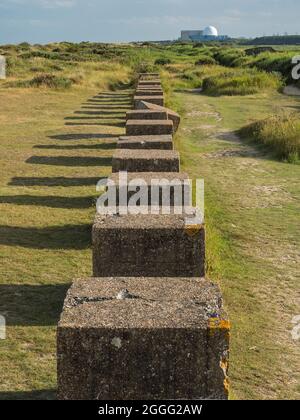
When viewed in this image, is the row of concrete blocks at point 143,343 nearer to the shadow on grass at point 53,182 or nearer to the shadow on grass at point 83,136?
the shadow on grass at point 53,182

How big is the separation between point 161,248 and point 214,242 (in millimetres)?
2061

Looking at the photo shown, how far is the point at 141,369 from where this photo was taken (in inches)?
132

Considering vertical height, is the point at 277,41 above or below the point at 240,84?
above

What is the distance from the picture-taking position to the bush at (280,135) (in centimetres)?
1293

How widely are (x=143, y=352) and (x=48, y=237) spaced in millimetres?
4137

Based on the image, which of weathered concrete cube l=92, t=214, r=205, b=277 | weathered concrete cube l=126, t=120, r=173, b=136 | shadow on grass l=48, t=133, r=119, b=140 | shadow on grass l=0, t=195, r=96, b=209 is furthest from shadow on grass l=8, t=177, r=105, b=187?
weathered concrete cube l=92, t=214, r=205, b=277

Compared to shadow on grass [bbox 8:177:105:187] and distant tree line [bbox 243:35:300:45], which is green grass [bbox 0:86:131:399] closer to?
shadow on grass [bbox 8:177:105:187]

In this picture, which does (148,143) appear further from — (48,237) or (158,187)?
(158,187)

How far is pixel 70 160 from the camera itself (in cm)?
1229

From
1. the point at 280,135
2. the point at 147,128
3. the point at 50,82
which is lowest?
the point at 280,135

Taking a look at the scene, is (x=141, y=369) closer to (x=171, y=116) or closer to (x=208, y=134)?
(x=171, y=116)

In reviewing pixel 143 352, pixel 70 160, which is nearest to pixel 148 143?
pixel 70 160

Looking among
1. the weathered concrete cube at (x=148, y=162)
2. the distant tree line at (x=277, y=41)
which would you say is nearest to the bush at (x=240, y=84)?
the weathered concrete cube at (x=148, y=162)

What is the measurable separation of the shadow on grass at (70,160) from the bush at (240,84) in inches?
656
